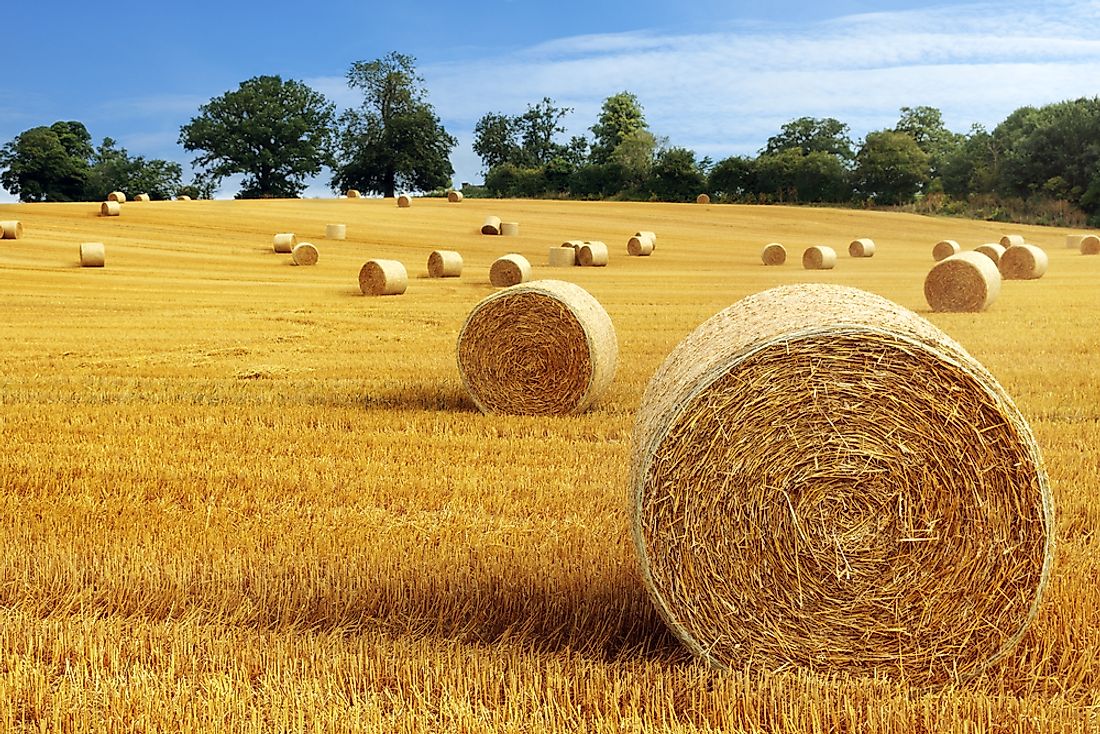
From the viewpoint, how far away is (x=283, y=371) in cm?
1304

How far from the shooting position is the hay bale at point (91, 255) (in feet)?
93.1

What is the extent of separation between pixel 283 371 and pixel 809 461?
9.54 meters

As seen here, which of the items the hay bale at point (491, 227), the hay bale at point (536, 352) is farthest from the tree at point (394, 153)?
the hay bale at point (536, 352)

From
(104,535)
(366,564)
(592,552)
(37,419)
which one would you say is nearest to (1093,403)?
(592,552)

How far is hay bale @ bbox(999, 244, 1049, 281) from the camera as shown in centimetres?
2752

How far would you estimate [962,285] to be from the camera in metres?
19.3

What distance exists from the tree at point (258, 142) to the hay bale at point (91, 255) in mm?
41662

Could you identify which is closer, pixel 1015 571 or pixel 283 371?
pixel 1015 571

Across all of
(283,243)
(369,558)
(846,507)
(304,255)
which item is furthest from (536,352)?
(283,243)

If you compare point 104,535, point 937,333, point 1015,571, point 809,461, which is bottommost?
point 104,535

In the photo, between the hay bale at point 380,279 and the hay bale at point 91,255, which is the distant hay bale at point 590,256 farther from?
the hay bale at point 91,255

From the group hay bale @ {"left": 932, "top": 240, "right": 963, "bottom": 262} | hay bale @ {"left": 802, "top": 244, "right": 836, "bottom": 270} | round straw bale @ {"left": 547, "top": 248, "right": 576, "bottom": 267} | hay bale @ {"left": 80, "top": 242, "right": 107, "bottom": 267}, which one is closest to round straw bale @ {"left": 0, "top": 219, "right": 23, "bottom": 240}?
hay bale @ {"left": 80, "top": 242, "right": 107, "bottom": 267}

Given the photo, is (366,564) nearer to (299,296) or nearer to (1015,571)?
(1015,571)

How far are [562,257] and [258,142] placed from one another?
144ft
